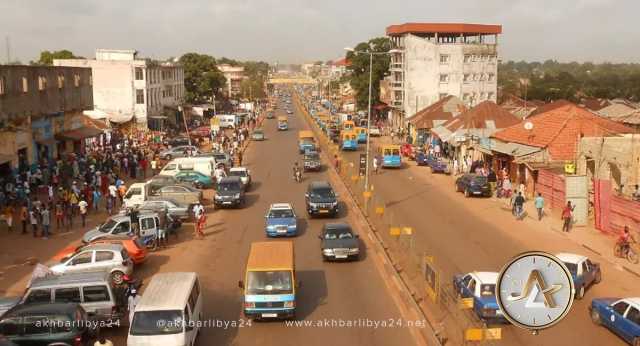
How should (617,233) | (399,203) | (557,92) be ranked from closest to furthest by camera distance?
(617,233)
(399,203)
(557,92)

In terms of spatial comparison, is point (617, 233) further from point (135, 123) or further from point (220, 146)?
point (135, 123)

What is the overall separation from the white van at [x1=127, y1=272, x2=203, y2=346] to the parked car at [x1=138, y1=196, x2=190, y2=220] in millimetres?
13927

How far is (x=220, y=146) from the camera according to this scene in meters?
58.0

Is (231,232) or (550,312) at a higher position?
(550,312)

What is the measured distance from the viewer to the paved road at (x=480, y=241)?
15.4 meters

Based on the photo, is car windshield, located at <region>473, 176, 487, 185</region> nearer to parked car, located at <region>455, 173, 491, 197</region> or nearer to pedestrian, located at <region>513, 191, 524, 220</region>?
parked car, located at <region>455, 173, 491, 197</region>

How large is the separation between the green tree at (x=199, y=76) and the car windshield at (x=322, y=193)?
6771 centimetres

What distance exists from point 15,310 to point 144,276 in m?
6.75

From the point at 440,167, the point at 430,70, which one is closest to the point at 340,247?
the point at 440,167

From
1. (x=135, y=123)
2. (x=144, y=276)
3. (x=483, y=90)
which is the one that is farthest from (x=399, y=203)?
(x=483, y=90)

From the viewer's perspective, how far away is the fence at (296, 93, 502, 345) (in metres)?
13.7

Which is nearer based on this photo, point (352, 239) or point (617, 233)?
point (352, 239)

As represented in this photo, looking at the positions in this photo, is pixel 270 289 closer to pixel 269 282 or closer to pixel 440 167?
pixel 269 282

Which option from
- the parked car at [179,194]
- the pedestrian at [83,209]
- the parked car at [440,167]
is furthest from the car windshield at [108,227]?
the parked car at [440,167]
